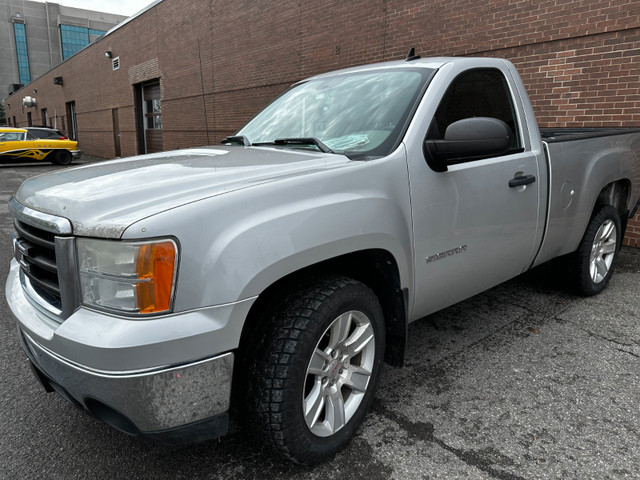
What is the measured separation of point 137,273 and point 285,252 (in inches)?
20.8

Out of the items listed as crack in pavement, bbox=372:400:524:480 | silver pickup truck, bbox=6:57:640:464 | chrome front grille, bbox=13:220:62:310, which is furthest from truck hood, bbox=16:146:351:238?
crack in pavement, bbox=372:400:524:480

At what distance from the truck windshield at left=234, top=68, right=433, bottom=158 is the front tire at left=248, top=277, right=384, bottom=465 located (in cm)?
79

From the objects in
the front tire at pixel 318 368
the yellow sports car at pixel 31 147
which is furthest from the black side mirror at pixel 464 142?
the yellow sports car at pixel 31 147

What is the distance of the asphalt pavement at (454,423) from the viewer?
2.13 meters

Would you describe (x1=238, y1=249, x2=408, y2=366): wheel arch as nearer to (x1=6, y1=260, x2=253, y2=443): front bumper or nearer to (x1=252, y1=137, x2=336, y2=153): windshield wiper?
(x1=6, y1=260, x2=253, y2=443): front bumper

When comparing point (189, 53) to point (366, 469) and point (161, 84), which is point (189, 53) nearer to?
point (161, 84)

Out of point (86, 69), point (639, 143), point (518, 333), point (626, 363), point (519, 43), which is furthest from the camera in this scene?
point (86, 69)

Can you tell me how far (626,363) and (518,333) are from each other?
68 centimetres

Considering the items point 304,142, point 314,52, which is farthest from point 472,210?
point 314,52

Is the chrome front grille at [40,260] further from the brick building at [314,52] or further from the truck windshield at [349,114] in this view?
the brick building at [314,52]

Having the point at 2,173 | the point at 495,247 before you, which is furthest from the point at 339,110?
the point at 2,173

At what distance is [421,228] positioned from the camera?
2.38 m

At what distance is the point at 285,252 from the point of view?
1812mm

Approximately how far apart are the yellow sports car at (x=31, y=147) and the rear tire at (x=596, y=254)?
2064 cm
